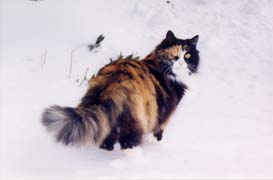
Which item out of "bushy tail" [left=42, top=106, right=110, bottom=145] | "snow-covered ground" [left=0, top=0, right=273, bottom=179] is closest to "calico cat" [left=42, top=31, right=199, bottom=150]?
"bushy tail" [left=42, top=106, right=110, bottom=145]

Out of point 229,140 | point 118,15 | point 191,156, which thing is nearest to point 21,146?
point 191,156

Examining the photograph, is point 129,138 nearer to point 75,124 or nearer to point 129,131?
point 129,131

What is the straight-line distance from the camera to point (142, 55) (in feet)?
9.34

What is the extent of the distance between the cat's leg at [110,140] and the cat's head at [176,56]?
388mm

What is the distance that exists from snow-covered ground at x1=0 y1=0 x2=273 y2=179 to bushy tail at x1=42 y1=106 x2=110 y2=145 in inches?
6.0

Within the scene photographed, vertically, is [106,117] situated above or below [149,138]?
above

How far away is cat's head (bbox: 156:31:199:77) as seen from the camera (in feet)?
7.55

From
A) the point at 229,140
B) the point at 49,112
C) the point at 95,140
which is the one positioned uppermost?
the point at 49,112

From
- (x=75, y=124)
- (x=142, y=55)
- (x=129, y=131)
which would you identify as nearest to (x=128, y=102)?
(x=129, y=131)

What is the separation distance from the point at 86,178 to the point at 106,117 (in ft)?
0.80

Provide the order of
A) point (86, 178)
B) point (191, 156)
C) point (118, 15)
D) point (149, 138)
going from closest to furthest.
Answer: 1. point (86, 178)
2. point (191, 156)
3. point (149, 138)
4. point (118, 15)

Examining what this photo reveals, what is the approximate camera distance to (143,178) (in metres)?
2.06

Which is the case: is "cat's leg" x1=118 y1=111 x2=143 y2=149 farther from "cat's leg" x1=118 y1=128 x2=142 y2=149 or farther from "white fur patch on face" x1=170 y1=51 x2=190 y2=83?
"white fur patch on face" x1=170 y1=51 x2=190 y2=83

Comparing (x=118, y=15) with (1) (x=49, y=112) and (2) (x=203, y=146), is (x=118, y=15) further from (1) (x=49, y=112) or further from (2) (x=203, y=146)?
(1) (x=49, y=112)
